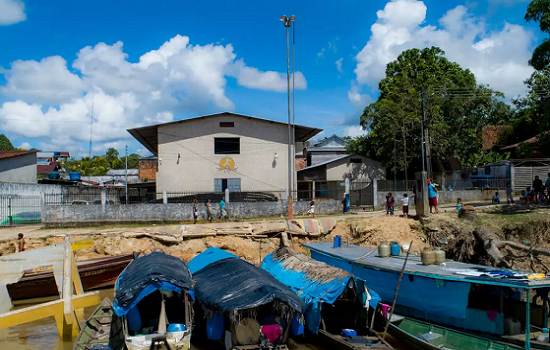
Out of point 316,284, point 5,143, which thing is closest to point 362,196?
point 316,284

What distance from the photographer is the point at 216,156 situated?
31891mm

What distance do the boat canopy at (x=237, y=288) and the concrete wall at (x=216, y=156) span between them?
59.8 feet

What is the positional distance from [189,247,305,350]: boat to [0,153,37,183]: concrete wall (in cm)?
2647

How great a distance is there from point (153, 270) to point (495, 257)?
39.8ft

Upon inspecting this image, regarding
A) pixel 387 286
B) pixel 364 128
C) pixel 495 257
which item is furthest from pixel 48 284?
pixel 364 128

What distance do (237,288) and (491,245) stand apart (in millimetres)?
10813

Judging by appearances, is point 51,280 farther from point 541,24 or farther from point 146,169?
point 146,169

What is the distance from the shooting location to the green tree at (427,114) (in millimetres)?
36062

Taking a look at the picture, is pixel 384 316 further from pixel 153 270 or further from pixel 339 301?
pixel 153 270

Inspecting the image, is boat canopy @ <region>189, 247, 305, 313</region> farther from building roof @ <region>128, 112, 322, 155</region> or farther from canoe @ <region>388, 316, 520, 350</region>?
building roof @ <region>128, 112, 322, 155</region>

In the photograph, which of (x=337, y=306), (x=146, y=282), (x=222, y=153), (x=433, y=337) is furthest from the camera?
(x=222, y=153)

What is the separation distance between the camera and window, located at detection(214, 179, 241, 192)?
31.9 meters

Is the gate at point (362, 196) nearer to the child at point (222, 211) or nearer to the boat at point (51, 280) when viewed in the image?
the child at point (222, 211)

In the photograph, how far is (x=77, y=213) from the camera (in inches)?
1000
